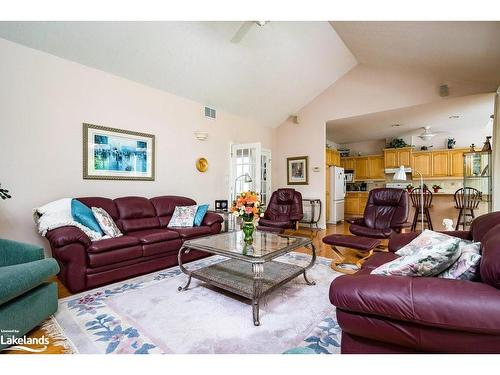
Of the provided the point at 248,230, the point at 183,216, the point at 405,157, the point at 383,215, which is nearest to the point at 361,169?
the point at 405,157

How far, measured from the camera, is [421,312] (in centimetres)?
108

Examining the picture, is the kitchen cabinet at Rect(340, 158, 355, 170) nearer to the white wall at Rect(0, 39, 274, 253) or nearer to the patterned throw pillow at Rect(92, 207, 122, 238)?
the white wall at Rect(0, 39, 274, 253)

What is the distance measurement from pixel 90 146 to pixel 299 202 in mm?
3526

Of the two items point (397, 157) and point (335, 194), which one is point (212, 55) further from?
point (397, 157)

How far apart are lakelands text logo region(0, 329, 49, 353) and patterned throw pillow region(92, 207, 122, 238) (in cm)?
129

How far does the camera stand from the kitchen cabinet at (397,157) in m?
6.91

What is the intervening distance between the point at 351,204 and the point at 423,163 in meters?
2.17

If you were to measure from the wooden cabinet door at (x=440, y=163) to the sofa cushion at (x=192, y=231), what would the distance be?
20.8ft

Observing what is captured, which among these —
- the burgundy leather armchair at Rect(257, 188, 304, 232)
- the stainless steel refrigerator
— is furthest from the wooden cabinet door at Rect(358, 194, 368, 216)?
the burgundy leather armchair at Rect(257, 188, 304, 232)

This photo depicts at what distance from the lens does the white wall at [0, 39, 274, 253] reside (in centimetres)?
276

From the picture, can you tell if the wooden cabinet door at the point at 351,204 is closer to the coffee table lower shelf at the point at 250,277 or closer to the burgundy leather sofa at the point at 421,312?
the coffee table lower shelf at the point at 250,277

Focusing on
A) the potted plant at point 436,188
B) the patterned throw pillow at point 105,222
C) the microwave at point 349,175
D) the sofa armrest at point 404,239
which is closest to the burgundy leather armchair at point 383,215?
the sofa armrest at point 404,239

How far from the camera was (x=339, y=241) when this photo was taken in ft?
9.95

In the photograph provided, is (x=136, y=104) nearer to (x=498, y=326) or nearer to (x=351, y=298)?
(x=351, y=298)
